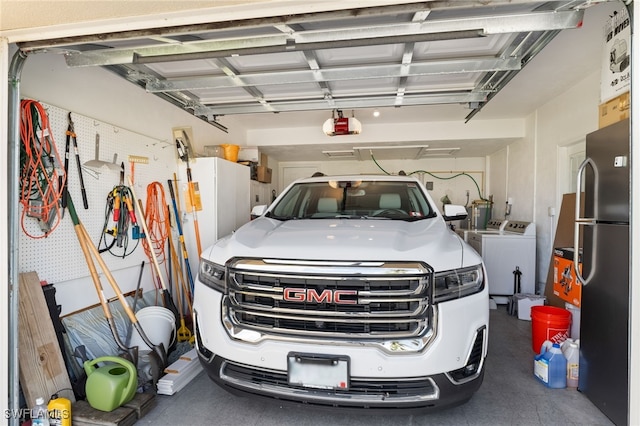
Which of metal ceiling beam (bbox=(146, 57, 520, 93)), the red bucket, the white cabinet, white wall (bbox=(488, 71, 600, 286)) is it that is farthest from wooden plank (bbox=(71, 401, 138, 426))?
white wall (bbox=(488, 71, 600, 286))

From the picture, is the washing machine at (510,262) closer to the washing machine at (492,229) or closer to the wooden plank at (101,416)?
the washing machine at (492,229)

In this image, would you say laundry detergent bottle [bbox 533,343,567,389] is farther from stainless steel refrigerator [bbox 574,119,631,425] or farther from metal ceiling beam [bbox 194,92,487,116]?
metal ceiling beam [bbox 194,92,487,116]

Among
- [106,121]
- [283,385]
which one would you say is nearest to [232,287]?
[283,385]

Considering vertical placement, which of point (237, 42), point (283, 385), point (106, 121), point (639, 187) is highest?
point (237, 42)

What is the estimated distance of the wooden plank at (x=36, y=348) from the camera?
2139mm

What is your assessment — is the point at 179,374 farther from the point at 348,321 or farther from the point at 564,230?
the point at 564,230

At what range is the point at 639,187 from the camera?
1.53 metres

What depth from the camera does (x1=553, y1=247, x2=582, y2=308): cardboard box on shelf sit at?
3369mm

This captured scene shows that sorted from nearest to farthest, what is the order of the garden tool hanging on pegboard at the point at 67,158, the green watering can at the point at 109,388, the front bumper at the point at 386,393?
the front bumper at the point at 386,393, the green watering can at the point at 109,388, the garden tool hanging on pegboard at the point at 67,158

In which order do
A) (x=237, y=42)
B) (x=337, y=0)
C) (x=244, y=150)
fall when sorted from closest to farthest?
1. (x=337, y=0)
2. (x=237, y=42)
3. (x=244, y=150)

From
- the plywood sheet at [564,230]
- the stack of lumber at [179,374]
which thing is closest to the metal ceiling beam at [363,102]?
the plywood sheet at [564,230]

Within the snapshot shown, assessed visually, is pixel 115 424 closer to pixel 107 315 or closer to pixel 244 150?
pixel 107 315

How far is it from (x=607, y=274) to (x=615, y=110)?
1.01 m

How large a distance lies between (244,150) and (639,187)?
554 cm
